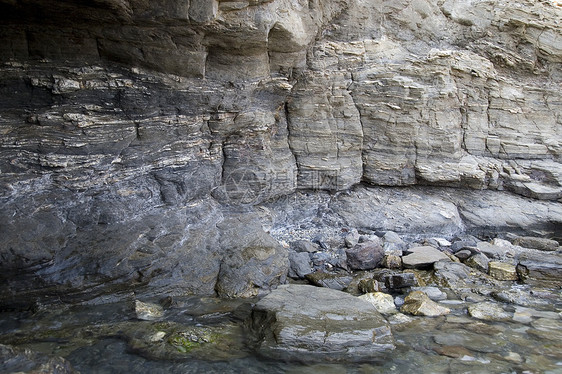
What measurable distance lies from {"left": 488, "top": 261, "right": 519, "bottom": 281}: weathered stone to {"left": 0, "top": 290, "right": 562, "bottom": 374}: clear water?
106 centimetres

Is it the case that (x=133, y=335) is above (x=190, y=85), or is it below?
below

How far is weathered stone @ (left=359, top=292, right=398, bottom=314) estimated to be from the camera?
560cm

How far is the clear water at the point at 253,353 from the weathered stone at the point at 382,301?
1.04 feet

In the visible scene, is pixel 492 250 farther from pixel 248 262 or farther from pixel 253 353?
pixel 253 353

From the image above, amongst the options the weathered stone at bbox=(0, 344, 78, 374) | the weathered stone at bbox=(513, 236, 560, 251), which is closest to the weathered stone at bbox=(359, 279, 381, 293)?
the weathered stone at bbox=(513, 236, 560, 251)

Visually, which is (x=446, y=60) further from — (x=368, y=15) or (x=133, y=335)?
(x=133, y=335)

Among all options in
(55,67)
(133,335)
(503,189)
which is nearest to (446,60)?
(503,189)

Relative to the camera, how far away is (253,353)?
441 cm

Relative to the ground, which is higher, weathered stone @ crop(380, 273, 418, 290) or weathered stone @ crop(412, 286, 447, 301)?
weathered stone @ crop(380, 273, 418, 290)

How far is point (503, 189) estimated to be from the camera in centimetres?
881

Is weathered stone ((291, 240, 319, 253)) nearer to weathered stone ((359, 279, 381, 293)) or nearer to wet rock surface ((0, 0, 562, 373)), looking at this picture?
wet rock surface ((0, 0, 562, 373))

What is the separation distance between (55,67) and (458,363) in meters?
5.69

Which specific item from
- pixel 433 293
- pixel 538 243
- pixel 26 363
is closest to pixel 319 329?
pixel 433 293

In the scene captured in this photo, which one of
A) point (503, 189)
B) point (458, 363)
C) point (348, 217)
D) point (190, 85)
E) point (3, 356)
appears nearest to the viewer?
point (3, 356)
